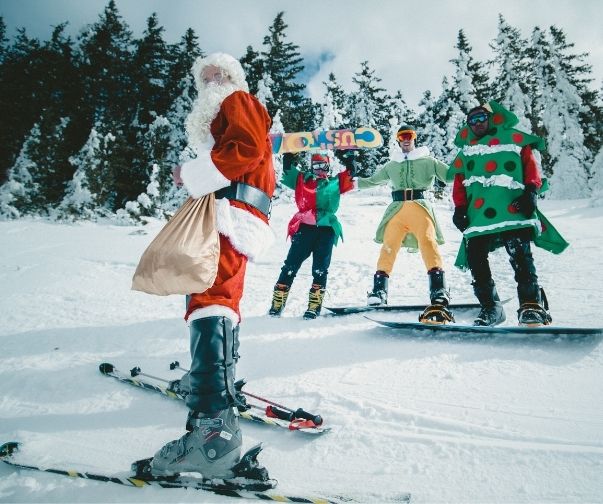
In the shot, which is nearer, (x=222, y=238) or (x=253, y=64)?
(x=222, y=238)

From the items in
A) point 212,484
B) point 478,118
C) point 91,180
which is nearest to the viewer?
point 212,484

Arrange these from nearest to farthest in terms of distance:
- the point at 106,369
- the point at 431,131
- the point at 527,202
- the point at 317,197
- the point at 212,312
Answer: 1. the point at 212,312
2. the point at 106,369
3. the point at 527,202
4. the point at 317,197
5. the point at 431,131

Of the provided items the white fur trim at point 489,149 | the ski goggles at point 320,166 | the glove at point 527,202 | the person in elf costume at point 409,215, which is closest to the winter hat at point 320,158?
the ski goggles at point 320,166

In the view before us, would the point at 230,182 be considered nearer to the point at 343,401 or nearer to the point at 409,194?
the point at 343,401

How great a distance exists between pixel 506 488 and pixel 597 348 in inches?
64.7

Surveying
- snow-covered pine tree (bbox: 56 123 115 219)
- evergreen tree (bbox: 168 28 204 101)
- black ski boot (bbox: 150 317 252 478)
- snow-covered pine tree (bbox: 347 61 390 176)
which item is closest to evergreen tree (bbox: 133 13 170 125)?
evergreen tree (bbox: 168 28 204 101)

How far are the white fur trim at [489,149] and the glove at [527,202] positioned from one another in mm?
366

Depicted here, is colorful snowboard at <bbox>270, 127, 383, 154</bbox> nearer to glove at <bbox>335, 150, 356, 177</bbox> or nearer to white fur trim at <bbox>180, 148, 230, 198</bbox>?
glove at <bbox>335, 150, 356, 177</bbox>

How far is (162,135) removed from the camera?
28422 mm

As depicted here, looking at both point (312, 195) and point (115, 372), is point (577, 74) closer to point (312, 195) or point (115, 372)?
point (312, 195)

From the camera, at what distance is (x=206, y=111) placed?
7.12 ft

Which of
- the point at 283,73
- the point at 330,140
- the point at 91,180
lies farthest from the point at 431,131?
the point at 330,140

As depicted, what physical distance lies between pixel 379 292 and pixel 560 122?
31.9m

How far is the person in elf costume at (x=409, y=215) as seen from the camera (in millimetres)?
4055
